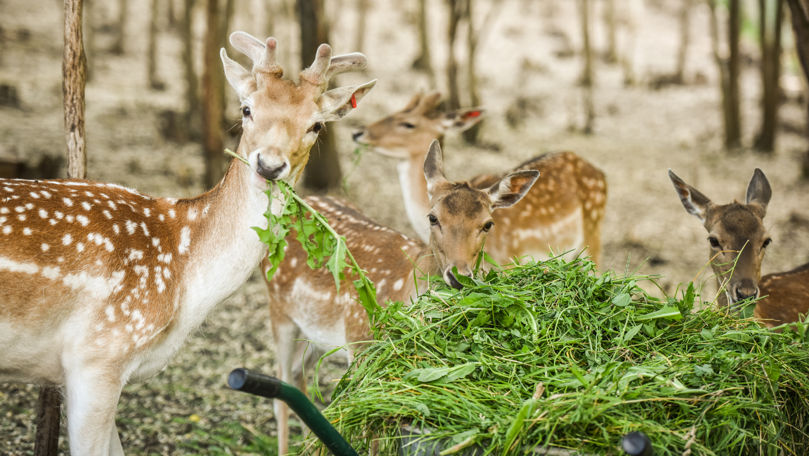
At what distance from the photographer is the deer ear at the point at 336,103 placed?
3523 millimetres

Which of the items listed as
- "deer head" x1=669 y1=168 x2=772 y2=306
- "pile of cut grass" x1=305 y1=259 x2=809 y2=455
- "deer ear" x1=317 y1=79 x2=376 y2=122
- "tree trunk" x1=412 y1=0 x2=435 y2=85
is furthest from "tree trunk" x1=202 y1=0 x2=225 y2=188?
"tree trunk" x1=412 y1=0 x2=435 y2=85

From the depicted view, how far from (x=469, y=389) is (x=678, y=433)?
655mm

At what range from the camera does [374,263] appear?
4.57 m

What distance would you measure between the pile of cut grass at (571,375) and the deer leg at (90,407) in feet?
2.88

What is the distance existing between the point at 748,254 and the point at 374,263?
1.96 metres

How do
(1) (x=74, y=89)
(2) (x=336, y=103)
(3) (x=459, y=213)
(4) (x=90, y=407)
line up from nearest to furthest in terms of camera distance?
(4) (x=90, y=407), (2) (x=336, y=103), (3) (x=459, y=213), (1) (x=74, y=89)

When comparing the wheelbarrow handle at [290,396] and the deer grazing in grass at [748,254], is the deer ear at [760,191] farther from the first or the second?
the wheelbarrow handle at [290,396]

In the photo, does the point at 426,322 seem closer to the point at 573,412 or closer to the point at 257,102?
the point at 573,412

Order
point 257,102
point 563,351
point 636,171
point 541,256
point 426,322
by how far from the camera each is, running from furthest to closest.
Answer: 1. point 636,171
2. point 541,256
3. point 257,102
4. point 426,322
5. point 563,351

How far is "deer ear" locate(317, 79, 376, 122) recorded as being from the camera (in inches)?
139

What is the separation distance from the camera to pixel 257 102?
3365mm

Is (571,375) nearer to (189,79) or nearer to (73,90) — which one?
(73,90)

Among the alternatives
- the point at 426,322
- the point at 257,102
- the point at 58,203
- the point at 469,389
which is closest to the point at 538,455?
the point at 469,389

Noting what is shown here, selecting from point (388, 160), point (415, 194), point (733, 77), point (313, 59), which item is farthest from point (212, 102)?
point (733, 77)
